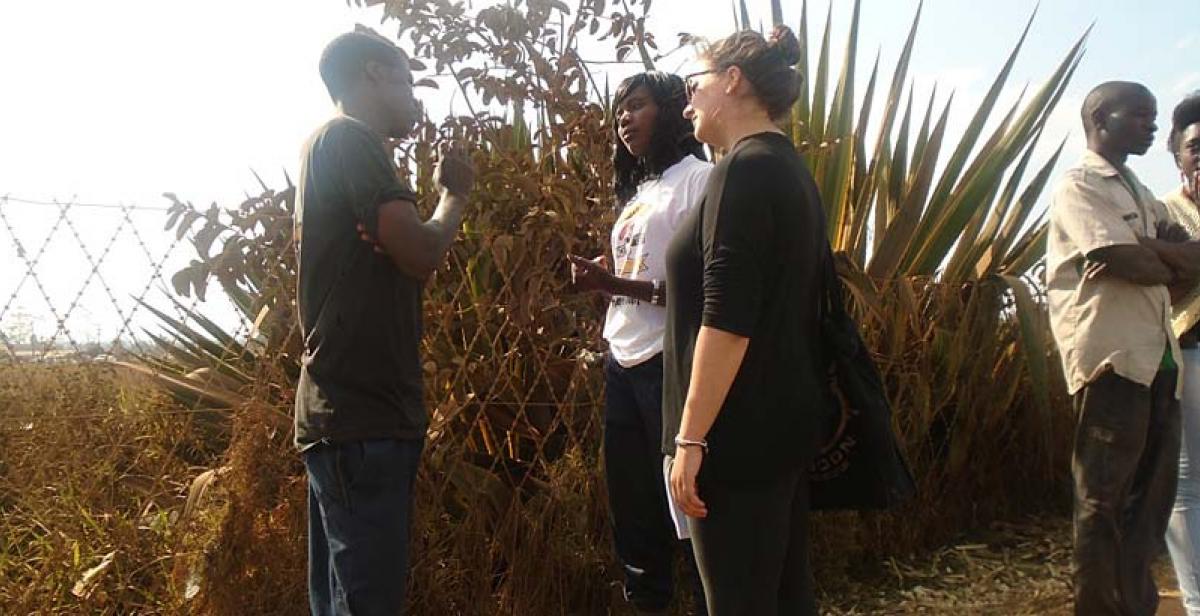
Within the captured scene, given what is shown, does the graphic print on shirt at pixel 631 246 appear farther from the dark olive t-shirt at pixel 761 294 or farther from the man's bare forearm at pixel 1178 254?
the man's bare forearm at pixel 1178 254

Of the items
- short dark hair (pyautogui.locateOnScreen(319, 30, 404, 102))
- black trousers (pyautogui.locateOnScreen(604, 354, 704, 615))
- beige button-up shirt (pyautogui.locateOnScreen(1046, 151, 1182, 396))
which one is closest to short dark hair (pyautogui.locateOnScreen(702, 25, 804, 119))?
short dark hair (pyautogui.locateOnScreen(319, 30, 404, 102))

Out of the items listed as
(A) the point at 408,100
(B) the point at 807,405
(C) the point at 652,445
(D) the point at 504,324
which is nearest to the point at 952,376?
(C) the point at 652,445

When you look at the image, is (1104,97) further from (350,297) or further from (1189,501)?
(350,297)

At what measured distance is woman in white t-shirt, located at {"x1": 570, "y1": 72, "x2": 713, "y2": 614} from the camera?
8.16 feet

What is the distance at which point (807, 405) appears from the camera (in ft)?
5.83

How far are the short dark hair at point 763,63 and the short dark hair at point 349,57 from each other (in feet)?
2.32

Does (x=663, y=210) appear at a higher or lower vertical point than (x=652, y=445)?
higher

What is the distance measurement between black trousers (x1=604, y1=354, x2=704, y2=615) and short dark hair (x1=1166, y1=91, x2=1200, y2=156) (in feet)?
6.33

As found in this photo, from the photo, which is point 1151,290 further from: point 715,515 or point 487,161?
point 487,161

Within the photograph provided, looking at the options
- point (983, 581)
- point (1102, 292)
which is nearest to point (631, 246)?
point (1102, 292)

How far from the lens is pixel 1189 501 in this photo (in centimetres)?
281

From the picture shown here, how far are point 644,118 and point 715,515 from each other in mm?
1257

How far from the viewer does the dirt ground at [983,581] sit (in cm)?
333

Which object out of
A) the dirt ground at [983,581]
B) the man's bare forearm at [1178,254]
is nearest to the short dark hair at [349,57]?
the man's bare forearm at [1178,254]
